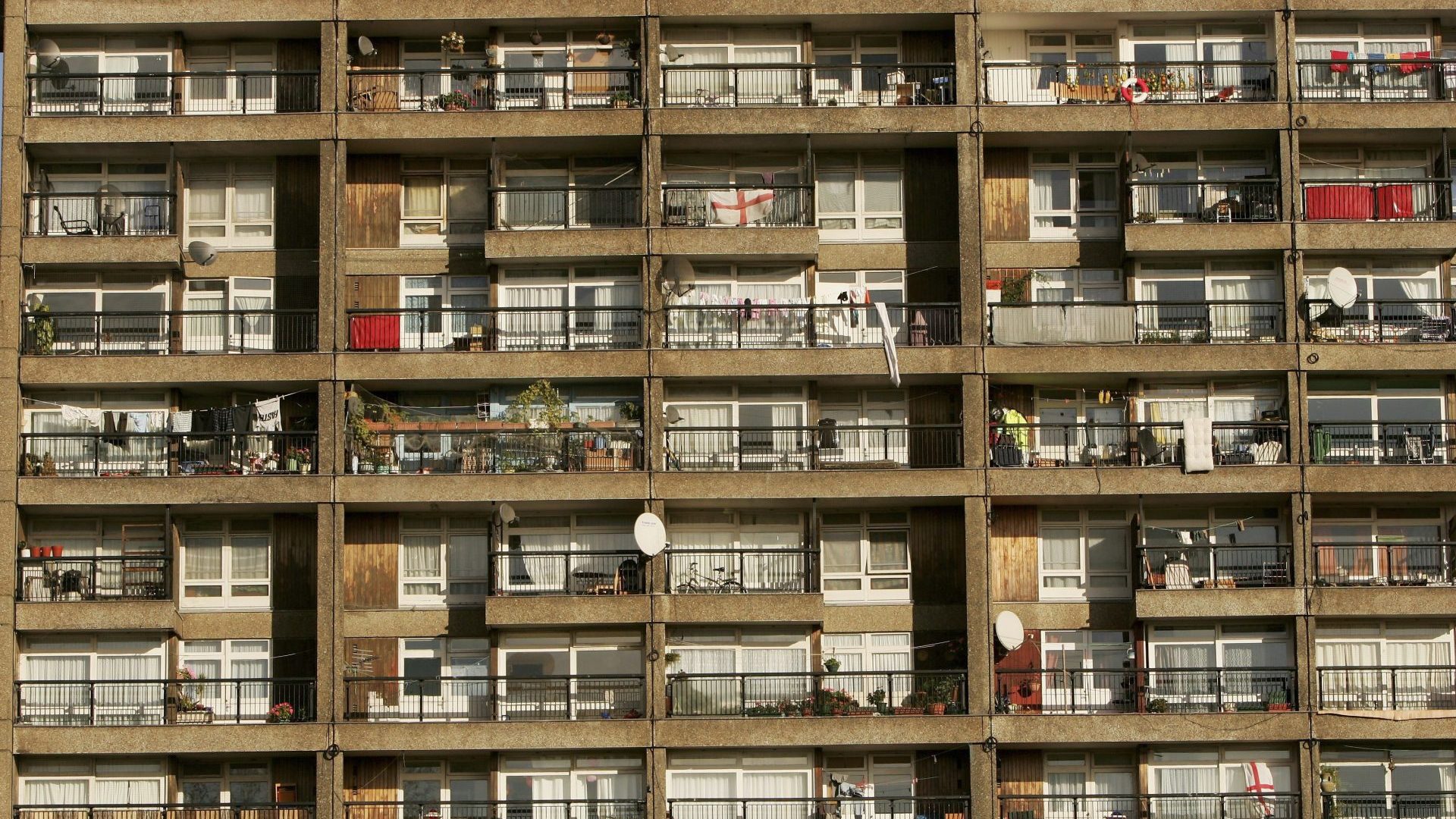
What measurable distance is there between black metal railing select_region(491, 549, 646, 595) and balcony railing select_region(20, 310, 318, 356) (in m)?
7.05

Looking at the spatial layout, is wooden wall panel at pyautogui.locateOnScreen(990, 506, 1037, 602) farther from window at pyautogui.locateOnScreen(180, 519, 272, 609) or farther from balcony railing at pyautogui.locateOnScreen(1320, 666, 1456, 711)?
window at pyautogui.locateOnScreen(180, 519, 272, 609)

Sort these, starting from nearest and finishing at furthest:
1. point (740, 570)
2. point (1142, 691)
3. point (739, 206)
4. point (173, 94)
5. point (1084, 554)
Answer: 1. point (1142, 691)
2. point (740, 570)
3. point (1084, 554)
4. point (739, 206)
5. point (173, 94)

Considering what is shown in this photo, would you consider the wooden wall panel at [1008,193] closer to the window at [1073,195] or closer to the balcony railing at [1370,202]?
the window at [1073,195]

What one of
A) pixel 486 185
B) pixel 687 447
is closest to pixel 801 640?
pixel 687 447

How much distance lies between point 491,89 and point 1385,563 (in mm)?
23716

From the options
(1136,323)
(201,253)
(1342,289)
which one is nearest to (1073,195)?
(1136,323)

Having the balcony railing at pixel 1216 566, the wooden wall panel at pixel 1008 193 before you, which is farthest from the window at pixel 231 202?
the balcony railing at pixel 1216 566

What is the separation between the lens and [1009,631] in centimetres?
5188

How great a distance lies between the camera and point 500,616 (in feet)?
170

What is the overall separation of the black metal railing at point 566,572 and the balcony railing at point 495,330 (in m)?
4.89

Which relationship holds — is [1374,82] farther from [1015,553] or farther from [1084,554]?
[1015,553]

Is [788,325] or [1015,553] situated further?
[788,325]

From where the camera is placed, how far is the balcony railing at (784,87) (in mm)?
55000

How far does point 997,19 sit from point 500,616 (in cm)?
1844
